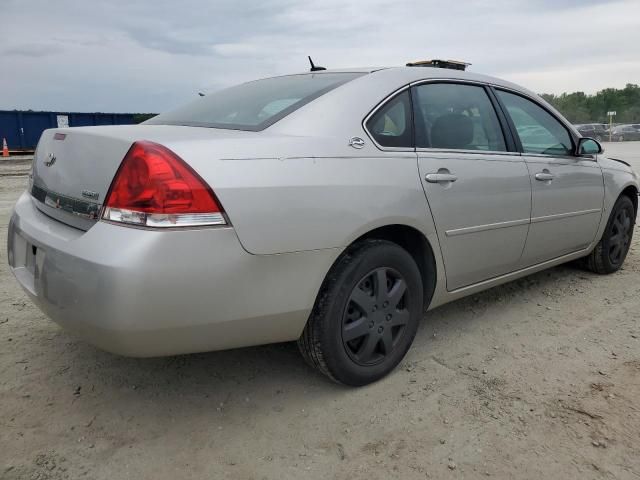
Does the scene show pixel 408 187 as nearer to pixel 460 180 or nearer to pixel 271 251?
pixel 460 180

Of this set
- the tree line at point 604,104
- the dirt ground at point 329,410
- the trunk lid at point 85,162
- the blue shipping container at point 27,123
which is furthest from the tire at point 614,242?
the tree line at point 604,104

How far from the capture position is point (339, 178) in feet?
7.46

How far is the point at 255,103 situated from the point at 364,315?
3.88 feet

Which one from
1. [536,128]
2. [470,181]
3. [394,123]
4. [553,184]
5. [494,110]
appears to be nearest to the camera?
[394,123]

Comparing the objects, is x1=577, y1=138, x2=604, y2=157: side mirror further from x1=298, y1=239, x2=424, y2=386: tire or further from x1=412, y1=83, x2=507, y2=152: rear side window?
x1=298, y1=239, x2=424, y2=386: tire

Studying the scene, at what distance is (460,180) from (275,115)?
1052 millimetres

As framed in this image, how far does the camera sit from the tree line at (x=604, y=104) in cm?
6512

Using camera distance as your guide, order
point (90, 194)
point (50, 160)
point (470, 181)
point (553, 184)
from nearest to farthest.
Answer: point (90, 194)
point (50, 160)
point (470, 181)
point (553, 184)

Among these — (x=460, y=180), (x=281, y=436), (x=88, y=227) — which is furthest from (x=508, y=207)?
(x=88, y=227)

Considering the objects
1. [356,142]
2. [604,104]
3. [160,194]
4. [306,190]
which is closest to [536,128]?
[356,142]

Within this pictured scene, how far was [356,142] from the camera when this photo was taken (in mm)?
2410

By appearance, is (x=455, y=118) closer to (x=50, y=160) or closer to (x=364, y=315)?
(x=364, y=315)

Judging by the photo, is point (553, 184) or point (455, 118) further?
point (553, 184)

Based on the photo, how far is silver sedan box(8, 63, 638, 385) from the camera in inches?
76.0
